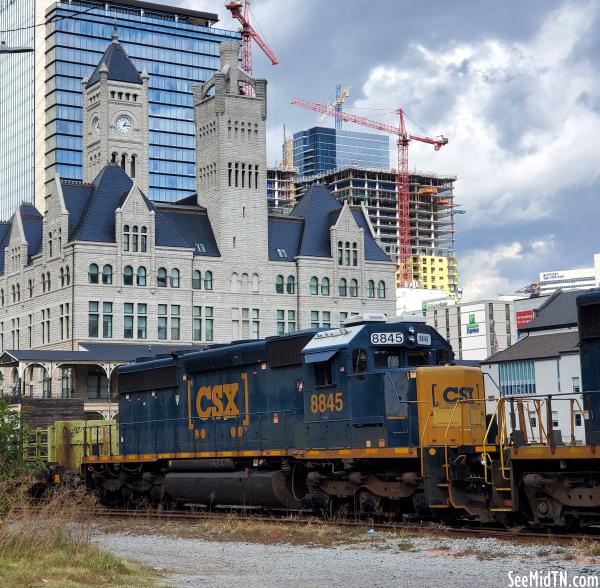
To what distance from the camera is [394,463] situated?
25.0 metres

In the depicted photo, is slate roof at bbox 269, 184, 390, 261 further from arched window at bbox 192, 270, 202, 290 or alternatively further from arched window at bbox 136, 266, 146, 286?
arched window at bbox 136, 266, 146, 286

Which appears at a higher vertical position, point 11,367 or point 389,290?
point 389,290

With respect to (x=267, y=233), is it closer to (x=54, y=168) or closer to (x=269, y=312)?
(x=269, y=312)

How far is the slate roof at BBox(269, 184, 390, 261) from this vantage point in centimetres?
11138

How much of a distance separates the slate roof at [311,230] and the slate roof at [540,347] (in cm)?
1992

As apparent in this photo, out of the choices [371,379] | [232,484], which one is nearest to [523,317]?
[232,484]

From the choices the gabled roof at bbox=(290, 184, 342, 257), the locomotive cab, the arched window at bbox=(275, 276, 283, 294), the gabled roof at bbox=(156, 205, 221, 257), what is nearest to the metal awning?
the locomotive cab

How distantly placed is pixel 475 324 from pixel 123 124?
87325mm

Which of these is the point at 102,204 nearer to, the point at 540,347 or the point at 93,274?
the point at 93,274

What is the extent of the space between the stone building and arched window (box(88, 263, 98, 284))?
88 mm

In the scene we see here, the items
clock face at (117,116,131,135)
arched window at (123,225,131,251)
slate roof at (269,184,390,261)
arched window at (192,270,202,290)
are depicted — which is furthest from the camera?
clock face at (117,116,131,135)

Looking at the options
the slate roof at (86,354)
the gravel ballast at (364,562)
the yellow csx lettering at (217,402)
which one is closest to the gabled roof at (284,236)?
the slate roof at (86,354)

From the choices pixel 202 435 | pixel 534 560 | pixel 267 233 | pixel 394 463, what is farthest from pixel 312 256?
pixel 534 560

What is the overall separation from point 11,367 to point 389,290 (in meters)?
41.1
